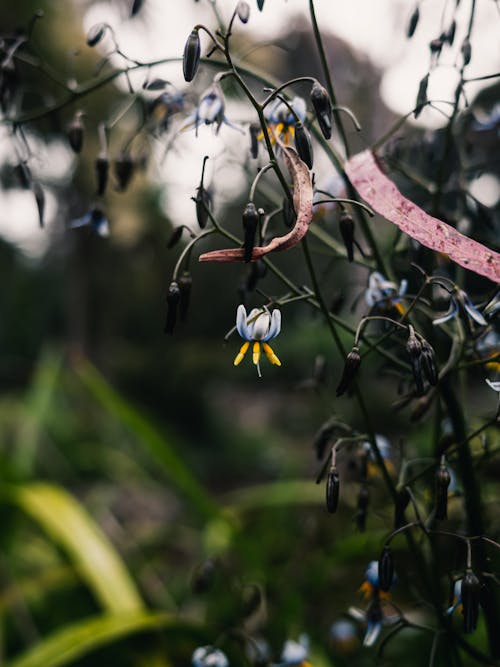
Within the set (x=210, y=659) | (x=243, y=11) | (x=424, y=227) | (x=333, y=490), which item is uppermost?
(x=243, y=11)

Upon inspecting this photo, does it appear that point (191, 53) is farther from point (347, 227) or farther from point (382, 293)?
point (382, 293)

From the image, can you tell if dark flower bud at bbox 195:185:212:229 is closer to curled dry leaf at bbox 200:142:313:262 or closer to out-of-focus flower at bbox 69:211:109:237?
curled dry leaf at bbox 200:142:313:262

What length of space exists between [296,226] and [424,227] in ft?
0.49

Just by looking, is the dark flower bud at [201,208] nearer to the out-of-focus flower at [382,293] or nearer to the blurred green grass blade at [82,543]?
the out-of-focus flower at [382,293]

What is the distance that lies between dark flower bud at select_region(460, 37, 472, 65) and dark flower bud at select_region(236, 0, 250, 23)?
0.85 ft

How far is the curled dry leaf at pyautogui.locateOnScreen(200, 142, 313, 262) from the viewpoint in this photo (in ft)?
1.88

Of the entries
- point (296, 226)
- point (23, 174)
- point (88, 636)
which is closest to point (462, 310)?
point (296, 226)

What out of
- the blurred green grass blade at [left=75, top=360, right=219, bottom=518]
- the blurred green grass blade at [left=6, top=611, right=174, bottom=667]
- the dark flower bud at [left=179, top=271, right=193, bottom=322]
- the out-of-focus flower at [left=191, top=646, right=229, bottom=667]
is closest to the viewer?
the dark flower bud at [left=179, top=271, right=193, bottom=322]

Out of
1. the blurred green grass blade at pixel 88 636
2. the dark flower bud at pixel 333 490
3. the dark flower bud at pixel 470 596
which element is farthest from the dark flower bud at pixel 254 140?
the blurred green grass blade at pixel 88 636

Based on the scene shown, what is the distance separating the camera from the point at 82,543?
5.60 feet

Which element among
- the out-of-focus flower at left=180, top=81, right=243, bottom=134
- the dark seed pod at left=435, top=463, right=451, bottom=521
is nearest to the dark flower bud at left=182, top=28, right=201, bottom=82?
the out-of-focus flower at left=180, top=81, right=243, bottom=134

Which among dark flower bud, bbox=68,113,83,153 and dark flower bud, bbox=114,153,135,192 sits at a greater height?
dark flower bud, bbox=68,113,83,153

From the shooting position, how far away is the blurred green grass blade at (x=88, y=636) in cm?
128

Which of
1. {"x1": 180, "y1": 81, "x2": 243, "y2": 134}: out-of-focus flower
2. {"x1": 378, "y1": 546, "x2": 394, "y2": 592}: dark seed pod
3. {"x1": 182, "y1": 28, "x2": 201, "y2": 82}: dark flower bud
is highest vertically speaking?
{"x1": 182, "y1": 28, "x2": 201, "y2": 82}: dark flower bud
